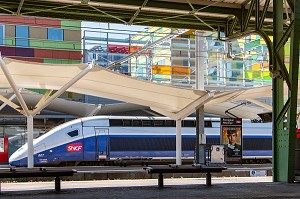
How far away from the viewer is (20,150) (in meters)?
30.9

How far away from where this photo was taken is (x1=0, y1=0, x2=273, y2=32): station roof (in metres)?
14.8

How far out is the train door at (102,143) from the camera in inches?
1255

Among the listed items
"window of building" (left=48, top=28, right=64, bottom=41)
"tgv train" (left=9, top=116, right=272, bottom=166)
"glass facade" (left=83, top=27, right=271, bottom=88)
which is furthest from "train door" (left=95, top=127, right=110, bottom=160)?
"window of building" (left=48, top=28, right=64, bottom=41)

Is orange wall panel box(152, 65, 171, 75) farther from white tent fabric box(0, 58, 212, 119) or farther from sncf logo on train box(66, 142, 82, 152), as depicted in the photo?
white tent fabric box(0, 58, 212, 119)

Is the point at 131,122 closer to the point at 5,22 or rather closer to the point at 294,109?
the point at 5,22

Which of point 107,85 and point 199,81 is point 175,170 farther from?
point 199,81

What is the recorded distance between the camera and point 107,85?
22266mm

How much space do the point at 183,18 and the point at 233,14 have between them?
1580 mm

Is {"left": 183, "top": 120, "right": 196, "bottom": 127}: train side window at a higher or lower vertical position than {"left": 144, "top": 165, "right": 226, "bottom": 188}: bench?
higher

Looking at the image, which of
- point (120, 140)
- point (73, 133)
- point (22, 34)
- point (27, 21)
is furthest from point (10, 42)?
point (120, 140)

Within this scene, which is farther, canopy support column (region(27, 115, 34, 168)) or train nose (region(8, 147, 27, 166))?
train nose (region(8, 147, 27, 166))

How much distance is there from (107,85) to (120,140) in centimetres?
1070

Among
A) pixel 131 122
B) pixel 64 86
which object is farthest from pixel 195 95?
pixel 131 122

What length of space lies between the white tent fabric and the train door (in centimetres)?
614
